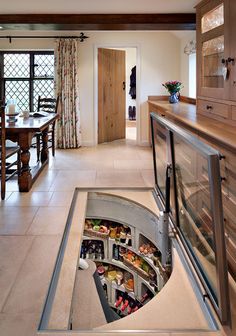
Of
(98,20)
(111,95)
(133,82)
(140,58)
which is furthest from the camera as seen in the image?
(133,82)

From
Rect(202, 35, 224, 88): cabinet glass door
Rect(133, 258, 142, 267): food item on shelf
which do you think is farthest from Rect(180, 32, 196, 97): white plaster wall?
Rect(133, 258, 142, 267): food item on shelf

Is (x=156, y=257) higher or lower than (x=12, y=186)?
lower

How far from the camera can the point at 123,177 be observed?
4.86 m

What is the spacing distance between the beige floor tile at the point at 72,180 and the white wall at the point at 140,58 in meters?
2.67

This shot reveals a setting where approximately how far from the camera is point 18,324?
1.85m

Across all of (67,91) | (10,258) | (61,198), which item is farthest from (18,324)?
(67,91)

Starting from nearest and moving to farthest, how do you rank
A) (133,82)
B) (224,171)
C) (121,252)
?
1. (224,171)
2. (121,252)
3. (133,82)

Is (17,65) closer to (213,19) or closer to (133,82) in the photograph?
(133,82)

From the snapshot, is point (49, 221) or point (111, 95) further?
point (111, 95)

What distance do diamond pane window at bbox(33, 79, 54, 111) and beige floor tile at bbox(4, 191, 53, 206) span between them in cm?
399

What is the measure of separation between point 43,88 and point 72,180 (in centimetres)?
362

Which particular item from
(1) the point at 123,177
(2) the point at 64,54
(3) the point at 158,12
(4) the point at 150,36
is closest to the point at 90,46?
(2) the point at 64,54

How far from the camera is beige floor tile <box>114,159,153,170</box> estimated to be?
5496 millimetres

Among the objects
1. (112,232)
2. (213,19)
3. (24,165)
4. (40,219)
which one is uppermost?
(213,19)
